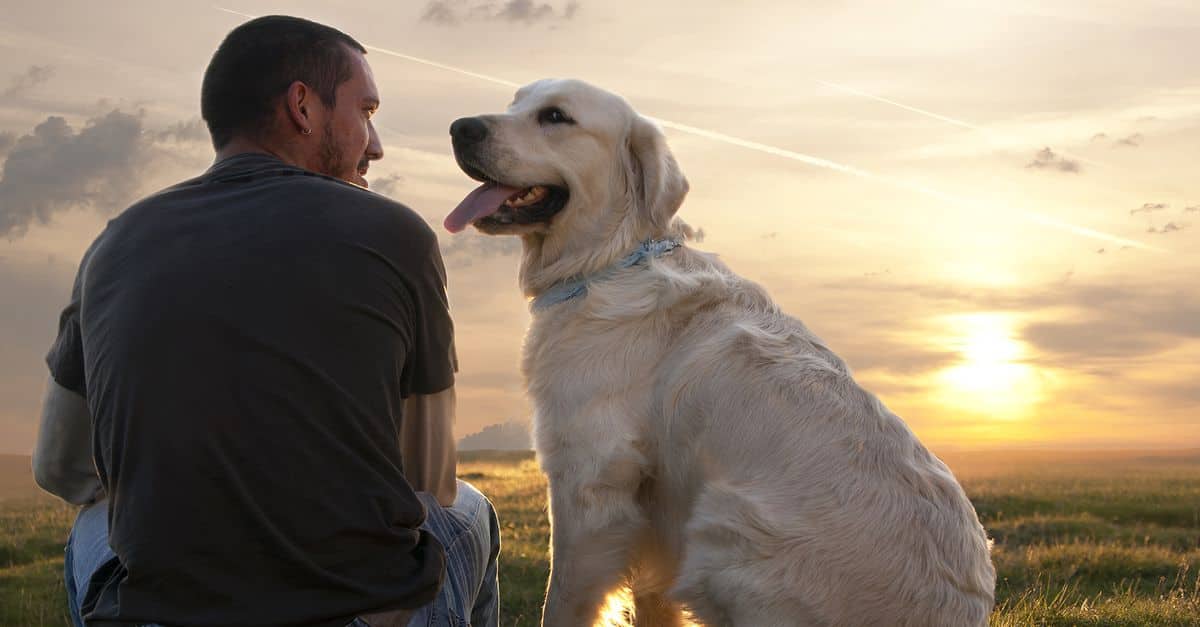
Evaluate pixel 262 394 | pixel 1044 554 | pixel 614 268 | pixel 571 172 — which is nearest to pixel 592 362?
pixel 614 268

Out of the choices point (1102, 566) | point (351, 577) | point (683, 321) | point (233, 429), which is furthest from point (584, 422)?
point (1102, 566)

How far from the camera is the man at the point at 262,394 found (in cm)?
269

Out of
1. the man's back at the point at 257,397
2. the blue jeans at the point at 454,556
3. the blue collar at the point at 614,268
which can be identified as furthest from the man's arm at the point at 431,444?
the blue collar at the point at 614,268

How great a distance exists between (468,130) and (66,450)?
192cm

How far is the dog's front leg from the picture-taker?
3.97 meters

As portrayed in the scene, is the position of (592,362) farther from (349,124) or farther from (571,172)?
(349,124)

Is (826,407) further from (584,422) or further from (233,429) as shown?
(233,429)

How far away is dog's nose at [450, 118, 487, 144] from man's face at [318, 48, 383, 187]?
2.92 ft

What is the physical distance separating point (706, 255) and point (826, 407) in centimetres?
98

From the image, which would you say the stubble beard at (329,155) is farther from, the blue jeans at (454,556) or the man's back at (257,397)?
the blue jeans at (454,556)

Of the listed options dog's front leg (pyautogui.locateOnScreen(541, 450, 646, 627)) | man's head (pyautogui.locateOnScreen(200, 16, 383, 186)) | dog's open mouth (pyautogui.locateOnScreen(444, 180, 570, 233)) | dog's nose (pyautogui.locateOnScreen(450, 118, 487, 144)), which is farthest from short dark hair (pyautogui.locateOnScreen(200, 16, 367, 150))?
dog's front leg (pyautogui.locateOnScreen(541, 450, 646, 627))

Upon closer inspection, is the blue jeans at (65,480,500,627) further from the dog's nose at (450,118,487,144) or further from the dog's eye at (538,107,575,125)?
the dog's eye at (538,107,575,125)

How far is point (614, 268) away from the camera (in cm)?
449

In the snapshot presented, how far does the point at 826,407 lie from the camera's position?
→ 3684 mm
